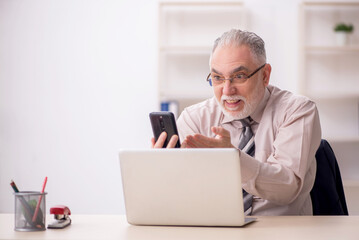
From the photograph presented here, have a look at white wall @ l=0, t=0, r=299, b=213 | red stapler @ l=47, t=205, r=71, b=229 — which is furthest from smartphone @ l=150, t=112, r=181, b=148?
white wall @ l=0, t=0, r=299, b=213

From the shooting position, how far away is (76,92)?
178 inches

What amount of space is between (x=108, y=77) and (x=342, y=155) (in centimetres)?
195

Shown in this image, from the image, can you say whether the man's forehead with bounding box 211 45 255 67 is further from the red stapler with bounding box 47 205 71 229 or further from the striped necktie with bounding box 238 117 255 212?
the red stapler with bounding box 47 205 71 229

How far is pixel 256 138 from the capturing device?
2.10m

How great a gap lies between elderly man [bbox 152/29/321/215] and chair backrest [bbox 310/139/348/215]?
1.2 inches

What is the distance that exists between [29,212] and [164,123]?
18.4 inches

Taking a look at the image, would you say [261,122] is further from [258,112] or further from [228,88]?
[228,88]

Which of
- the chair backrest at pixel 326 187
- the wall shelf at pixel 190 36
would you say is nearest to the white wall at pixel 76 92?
the wall shelf at pixel 190 36

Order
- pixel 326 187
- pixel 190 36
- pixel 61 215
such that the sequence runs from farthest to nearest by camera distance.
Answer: pixel 190 36, pixel 326 187, pixel 61 215

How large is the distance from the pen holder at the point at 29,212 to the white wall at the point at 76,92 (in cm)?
303

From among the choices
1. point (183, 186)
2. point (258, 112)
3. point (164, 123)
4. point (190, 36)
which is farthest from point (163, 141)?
point (190, 36)

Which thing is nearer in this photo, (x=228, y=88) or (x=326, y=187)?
(x=326, y=187)

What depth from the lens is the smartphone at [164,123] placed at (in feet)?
5.27

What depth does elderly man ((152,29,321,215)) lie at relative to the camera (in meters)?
1.90
